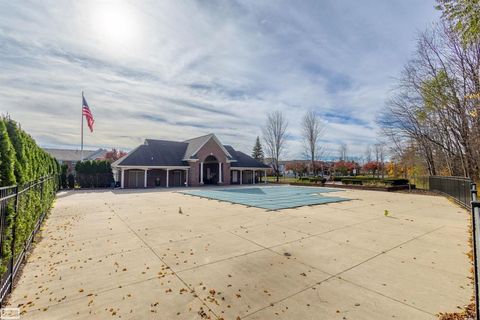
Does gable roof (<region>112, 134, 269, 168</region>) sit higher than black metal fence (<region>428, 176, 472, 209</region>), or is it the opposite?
gable roof (<region>112, 134, 269, 168</region>)

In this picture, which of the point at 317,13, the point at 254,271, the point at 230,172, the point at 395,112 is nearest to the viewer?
the point at 254,271

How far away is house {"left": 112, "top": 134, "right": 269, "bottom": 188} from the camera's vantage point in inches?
1003

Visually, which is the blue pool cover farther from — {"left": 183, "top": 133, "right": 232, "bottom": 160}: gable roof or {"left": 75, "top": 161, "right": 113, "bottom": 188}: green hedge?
{"left": 75, "top": 161, "right": 113, "bottom": 188}: green hedge

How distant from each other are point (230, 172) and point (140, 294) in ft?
95.0

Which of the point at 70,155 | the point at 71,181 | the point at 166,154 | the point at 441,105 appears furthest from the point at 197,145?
the point at 70,155

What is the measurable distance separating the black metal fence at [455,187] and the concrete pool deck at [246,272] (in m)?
4.95

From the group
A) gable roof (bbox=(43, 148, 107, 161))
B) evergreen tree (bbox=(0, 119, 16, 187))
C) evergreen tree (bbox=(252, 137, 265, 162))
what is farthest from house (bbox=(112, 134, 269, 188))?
gable roof (bbox=(43, 148, 107, 161))

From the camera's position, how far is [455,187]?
45.4 ft

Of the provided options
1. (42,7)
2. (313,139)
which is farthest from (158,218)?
(313,139)

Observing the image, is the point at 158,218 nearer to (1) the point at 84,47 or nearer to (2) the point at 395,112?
(1) the point at 84,47

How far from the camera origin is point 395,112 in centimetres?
2300

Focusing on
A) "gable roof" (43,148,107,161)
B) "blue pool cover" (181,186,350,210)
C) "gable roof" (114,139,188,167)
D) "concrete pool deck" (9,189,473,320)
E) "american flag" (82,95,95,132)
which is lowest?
"blue pool cover" (181,186,350,210)

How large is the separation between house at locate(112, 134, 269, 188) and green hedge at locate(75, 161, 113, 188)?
40.8 inches

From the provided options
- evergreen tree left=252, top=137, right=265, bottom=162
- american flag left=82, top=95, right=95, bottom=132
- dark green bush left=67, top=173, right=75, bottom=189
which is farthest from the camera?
evergreen tree left=252, top=137, right=265, bottom=162
